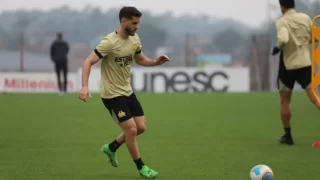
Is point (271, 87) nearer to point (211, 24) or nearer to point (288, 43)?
point (211, 24)

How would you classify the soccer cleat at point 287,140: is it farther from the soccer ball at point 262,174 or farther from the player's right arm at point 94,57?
the soccer ball at point 262,174

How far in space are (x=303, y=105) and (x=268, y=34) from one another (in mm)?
16500

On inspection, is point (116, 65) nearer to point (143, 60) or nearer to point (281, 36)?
point (143, 60)

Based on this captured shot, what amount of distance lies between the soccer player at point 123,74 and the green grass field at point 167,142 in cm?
45

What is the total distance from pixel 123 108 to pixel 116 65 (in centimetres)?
48

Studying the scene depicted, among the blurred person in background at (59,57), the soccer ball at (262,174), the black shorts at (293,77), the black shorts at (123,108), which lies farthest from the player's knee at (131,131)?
the blurred person in background at (59,57)

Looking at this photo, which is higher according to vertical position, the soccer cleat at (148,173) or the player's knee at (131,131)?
the player's knee at (131,131)

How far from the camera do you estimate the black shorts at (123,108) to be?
942cm

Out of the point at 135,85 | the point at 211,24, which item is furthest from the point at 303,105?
the point at 211,24

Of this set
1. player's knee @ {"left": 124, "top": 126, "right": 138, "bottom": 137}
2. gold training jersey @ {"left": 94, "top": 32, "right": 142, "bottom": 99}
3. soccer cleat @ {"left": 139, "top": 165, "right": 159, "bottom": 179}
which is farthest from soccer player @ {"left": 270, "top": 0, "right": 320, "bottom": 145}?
soccer cleat @ {"left": 139, "top": 165, "right": 159, "bottom": 179}

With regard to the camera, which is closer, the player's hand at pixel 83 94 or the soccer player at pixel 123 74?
the player's hand at pixel 83 94

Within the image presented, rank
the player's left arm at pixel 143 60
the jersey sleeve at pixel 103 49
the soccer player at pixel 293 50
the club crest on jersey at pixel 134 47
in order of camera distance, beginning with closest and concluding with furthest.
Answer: the jersey sleeve at pixel 103 49
the club crest on jersey at pixel 134 47
the player's left arm at pixel 143 60
the soccer player at pixel 293 50

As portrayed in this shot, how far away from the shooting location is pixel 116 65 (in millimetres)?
9508

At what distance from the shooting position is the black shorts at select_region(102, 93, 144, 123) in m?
9.42
